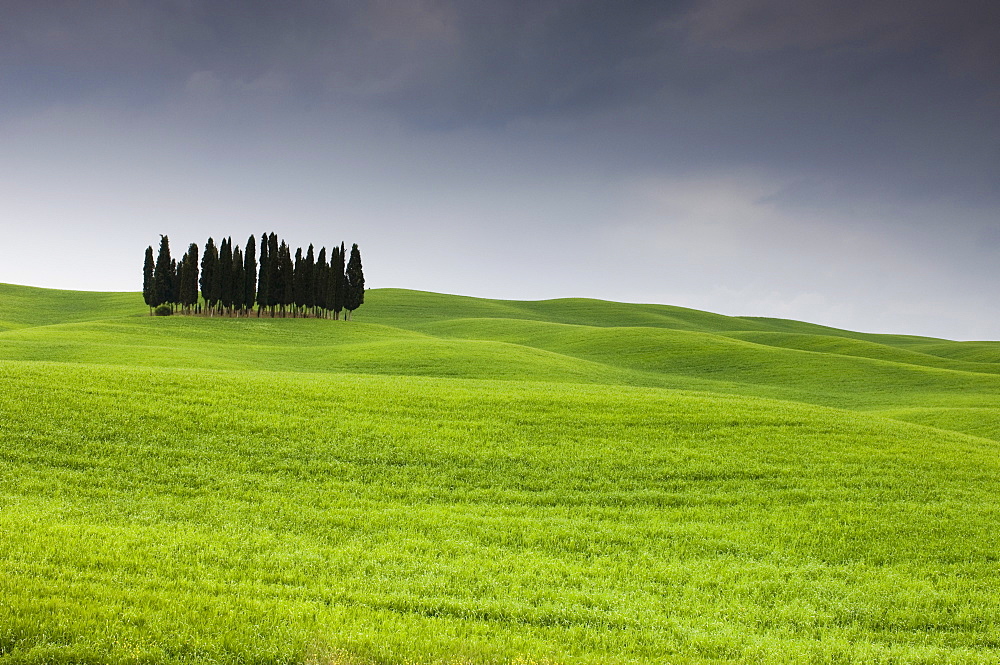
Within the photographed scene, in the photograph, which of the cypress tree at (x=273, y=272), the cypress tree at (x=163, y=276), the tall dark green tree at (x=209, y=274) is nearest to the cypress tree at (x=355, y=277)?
the cypress tree at (x=273, y=272)

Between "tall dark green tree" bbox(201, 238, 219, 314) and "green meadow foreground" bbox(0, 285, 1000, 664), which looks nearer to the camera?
"green meadow foreground" bbox(0, 285, 1000, 664)

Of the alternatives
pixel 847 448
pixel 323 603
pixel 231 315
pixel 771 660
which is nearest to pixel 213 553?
pixel 323 603

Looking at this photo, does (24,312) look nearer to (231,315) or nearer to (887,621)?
(231,315)

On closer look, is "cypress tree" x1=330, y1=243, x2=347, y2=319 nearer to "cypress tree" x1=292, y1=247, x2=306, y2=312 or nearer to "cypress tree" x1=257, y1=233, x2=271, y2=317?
"cypress tree" x1=292, y1=247, x2=306, y2=312

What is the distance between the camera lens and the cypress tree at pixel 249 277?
80688 mm

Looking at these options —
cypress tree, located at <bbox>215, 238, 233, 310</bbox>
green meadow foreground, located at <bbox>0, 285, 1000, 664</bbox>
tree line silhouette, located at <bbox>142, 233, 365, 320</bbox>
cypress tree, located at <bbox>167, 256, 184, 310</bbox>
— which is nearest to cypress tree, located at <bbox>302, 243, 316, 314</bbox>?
tree line silhouette, located at <bbox>142, 233, 365, 320</bbox>

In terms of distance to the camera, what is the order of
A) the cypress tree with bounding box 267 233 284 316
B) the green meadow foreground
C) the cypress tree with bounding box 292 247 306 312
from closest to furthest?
the green meadow foreground < the cypress tree with bounding box 267 233 284 316 < the cypress tree with bounding box 292 247 306 312

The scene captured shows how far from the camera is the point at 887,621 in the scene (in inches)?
426

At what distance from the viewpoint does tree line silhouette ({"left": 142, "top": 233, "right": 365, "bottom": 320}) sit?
79750 millimetres

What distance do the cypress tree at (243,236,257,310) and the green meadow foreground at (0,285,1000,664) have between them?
5899cm

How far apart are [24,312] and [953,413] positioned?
119824 millimetres

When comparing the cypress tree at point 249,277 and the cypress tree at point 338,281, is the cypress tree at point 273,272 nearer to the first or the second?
the cypress tree at point 249,277

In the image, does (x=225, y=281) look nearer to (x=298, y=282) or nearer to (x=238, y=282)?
(x=238, y=282)

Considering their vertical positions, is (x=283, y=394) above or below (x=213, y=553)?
above
